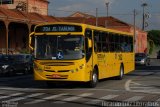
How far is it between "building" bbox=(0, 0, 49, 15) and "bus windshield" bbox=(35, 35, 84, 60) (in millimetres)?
59113

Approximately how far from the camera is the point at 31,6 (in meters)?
86.2

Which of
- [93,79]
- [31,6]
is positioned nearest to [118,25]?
[31,6]

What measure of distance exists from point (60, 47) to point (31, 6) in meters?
66.2

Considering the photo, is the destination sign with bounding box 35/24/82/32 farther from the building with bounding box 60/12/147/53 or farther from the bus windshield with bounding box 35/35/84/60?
the building with bounding box 60/12/147/53

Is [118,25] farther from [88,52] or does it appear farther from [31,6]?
[88,52]

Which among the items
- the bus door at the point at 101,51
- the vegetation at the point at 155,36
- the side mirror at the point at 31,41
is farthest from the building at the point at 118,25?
the side mirror at the point at 31,41

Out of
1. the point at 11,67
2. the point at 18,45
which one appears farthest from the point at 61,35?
the point at 18,45

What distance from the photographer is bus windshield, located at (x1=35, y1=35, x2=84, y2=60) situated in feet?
68.2

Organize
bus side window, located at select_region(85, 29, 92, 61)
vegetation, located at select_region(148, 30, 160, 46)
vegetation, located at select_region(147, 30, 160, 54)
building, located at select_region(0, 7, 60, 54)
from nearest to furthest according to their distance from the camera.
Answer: bus side window, located at select_region(85, 29, 92, 61)
building, located at select_region(0, 7, 60, 54)
vegetation, located at select_region(147, 30, 160, 54)
vegetation, located at select_region(148, 30, 160, 46)

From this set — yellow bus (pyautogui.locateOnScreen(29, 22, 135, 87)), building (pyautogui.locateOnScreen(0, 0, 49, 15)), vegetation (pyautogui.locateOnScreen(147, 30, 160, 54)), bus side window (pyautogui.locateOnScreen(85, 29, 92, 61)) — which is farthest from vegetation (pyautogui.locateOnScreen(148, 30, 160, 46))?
bus side window (pyautogui.locateOnScreen(85, 29, 92, 61))

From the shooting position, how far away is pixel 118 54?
27.3 meters

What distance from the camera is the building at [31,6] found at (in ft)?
270

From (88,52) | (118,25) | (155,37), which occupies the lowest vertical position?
(88,52)

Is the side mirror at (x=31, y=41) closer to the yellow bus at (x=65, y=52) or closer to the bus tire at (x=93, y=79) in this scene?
the yellow bus at (x=65, y=52)
